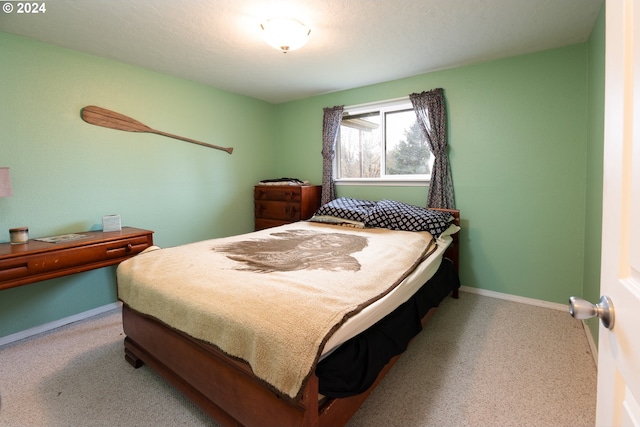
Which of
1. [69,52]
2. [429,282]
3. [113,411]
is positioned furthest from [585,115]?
[69,52]

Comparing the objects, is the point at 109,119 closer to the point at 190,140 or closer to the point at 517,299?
the point at 190,140

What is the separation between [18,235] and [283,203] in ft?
7.63

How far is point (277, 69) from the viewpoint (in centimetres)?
296

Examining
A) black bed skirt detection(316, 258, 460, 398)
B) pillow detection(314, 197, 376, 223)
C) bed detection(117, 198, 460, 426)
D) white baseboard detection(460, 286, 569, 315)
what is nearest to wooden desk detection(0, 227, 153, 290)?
bed detection(117, 198, 460, 426)

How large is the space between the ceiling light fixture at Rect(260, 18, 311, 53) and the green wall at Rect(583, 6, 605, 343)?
1897 millimetres

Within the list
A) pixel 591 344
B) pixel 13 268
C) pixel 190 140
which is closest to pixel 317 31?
pixel 190 140

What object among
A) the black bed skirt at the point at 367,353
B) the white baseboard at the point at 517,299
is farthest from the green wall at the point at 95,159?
the white baseboard at the point at 517,299

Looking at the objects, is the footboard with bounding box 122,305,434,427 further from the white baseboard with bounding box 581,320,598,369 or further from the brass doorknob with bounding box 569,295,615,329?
the white baseboard with bounding box 581,320,598,369

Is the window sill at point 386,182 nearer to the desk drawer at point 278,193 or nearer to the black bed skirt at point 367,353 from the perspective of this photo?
the desk drawer at point 278,193

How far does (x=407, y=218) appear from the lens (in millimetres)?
2760

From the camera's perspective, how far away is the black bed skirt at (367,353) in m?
1.15

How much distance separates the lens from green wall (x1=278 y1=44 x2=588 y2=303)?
2.48m

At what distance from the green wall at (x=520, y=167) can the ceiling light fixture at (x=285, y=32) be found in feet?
5.06

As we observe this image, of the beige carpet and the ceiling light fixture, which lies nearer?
the beige carpet
